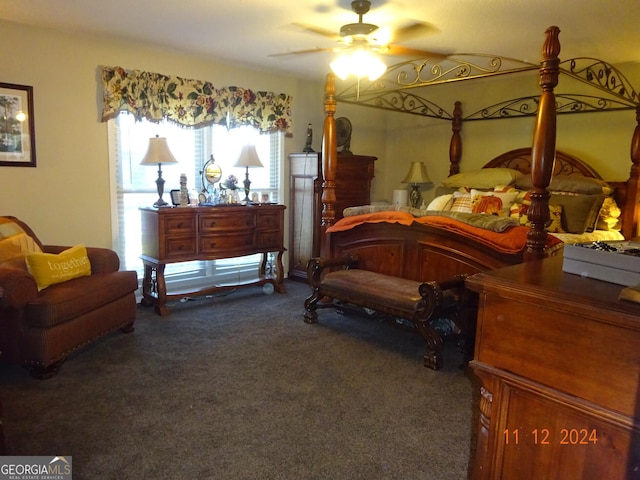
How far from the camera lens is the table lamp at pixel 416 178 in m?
5.70

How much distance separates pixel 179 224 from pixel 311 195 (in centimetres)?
161

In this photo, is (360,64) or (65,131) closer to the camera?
(360,64)

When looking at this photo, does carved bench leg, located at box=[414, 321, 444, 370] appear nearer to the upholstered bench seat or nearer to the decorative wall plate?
the upholstered bench seat

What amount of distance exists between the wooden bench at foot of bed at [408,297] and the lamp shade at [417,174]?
2221mm

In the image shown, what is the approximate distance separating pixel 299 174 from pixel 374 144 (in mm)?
1520

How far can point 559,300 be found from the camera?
3.26ft

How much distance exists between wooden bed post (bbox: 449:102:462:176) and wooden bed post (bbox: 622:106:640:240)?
70.6 inches

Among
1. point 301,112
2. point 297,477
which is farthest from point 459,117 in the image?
point 297,477

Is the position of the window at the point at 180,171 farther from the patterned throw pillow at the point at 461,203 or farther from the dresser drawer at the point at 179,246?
the patterned throw pillow at the point at 461,203

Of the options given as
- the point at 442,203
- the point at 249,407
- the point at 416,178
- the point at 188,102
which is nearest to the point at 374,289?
the point at 249,407

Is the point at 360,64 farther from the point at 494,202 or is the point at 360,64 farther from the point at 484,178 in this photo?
the point at 484,178

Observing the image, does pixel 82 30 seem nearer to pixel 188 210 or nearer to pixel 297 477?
pixel 188 210

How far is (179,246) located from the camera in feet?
13.4

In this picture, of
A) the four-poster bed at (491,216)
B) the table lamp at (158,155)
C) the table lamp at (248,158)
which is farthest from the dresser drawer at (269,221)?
the table lamp at (158,155)
